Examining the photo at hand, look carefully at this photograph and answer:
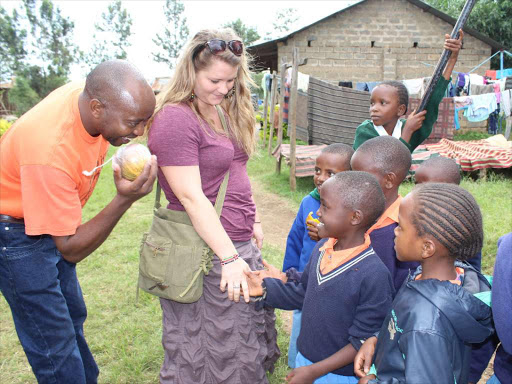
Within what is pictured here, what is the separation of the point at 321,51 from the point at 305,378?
1340cm

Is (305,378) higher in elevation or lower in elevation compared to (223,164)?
lower

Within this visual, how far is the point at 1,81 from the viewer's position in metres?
33.4

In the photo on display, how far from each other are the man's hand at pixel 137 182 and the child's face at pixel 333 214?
0.73 m

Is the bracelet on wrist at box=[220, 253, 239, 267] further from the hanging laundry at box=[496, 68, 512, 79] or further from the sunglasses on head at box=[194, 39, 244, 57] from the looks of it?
the hanging laundry at box=[496, 68, 512, 79]

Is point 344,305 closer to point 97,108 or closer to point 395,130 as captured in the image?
point 97,108

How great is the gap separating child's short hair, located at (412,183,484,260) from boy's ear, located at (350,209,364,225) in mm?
351

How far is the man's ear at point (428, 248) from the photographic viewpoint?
1404mm

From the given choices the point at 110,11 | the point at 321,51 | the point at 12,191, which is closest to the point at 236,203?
the point at 12,191

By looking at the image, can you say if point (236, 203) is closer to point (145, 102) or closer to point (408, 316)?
point (145, 102)

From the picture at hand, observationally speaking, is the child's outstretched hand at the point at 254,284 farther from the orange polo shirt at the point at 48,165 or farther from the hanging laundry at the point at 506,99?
the hanging laundry at the point at 506,99

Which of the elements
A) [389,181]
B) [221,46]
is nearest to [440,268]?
[389,181]

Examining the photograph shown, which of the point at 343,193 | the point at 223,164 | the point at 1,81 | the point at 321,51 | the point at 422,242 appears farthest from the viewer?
the point at 1,81

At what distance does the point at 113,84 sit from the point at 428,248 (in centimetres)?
134

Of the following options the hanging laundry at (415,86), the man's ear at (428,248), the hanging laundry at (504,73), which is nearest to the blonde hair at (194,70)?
the man's ear at (428,248)
